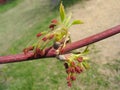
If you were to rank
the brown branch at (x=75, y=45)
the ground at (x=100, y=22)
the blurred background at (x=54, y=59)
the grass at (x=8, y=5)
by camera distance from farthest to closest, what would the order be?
the grass at (x=8, y=5) → the ground at (x=100, y=22) → the blurred background at (x=54, y=59) → the brown branch at (x=75, y=45)

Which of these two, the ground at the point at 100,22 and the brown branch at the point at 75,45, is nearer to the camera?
the brown branch at the point at 75,45

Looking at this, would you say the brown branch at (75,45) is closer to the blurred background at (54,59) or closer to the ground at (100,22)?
the blurred background at (54,59)

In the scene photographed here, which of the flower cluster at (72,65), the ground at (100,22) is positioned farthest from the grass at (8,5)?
the flower cluster at (72,65)

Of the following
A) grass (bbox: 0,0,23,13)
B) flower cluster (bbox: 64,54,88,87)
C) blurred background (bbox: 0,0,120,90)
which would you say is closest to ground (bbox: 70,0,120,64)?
blurred background (bbox: 0,0,120,90)

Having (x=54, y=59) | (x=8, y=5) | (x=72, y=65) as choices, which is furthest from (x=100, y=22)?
(x=72, y=65)

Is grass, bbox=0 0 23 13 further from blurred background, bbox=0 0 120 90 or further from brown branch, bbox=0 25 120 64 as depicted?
brown branch, bbox=0 25 120 64

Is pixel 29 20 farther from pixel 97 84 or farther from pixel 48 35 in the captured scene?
pixel 48 35

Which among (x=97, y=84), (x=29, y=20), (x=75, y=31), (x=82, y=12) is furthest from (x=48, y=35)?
(x=29, y=20)

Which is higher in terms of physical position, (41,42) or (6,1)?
(41,42)
